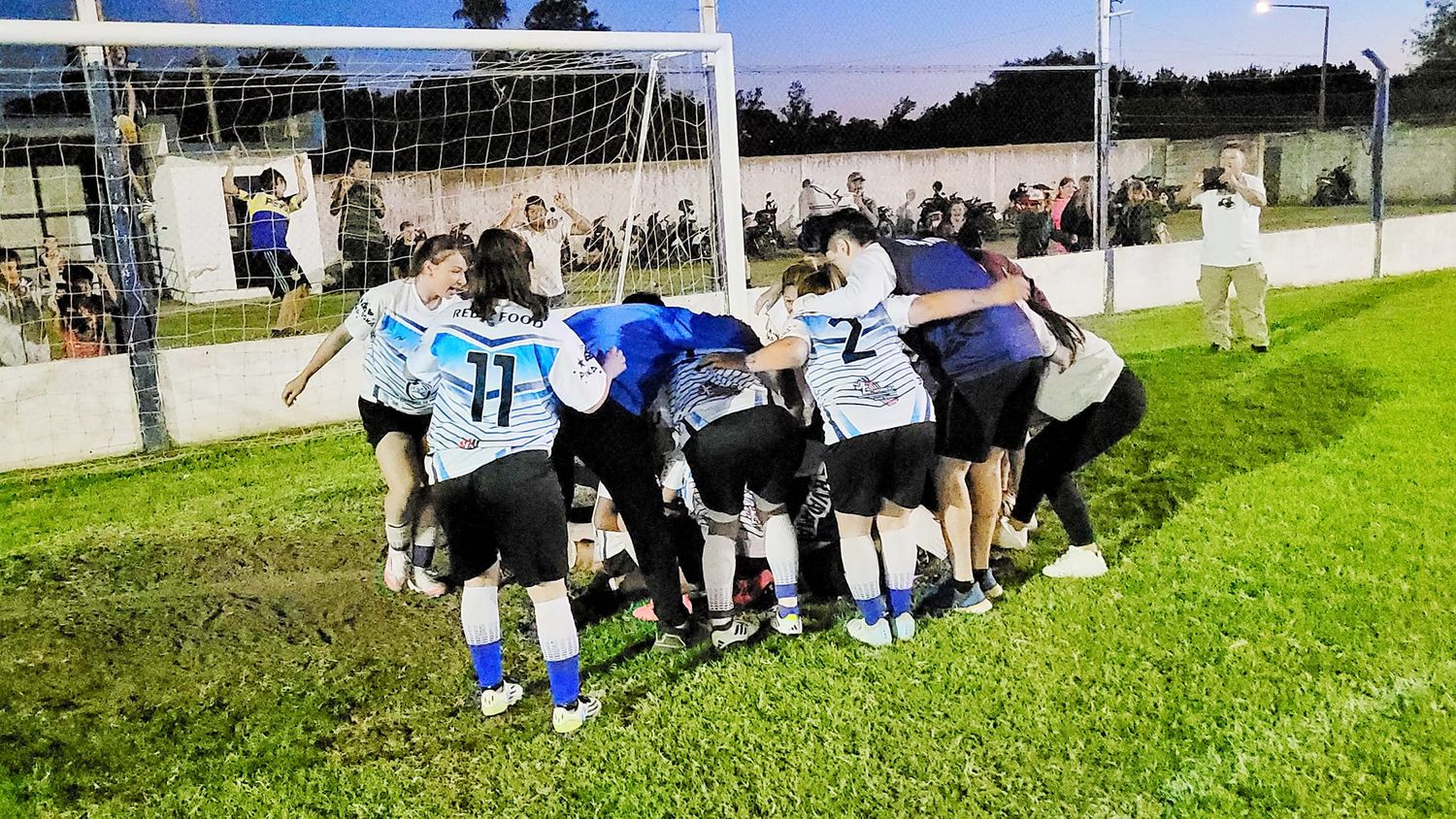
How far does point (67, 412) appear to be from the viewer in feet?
24.4

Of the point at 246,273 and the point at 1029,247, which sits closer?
the point at 246,273

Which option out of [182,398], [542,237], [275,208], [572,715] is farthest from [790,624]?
[275,208]

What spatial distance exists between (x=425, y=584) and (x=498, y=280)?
2069mm

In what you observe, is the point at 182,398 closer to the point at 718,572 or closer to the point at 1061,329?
the point at 718,572

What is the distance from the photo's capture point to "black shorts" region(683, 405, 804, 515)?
411 centimetres

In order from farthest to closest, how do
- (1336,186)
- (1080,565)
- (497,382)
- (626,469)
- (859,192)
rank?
(1336,186), (859,192), (1080,565), (626,469), (497,382)

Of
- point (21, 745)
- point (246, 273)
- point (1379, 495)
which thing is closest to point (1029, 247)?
→ point (1379, 495)

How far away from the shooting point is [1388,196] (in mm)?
17156

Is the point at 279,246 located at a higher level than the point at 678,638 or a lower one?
higher

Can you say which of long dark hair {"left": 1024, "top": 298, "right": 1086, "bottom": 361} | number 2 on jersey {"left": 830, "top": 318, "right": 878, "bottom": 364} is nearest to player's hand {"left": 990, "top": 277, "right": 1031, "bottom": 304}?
long dark hair {"left": 1024, "top": 298, "right": 1086, "bottom": 361}

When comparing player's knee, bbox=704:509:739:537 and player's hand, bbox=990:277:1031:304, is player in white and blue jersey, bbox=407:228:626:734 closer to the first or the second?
player's knee, bbox=704:509:739:537

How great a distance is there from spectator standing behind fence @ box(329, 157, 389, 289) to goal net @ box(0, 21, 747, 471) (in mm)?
22

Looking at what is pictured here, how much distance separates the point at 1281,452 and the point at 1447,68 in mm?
18726

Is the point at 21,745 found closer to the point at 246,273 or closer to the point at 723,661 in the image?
the point at 723,661
